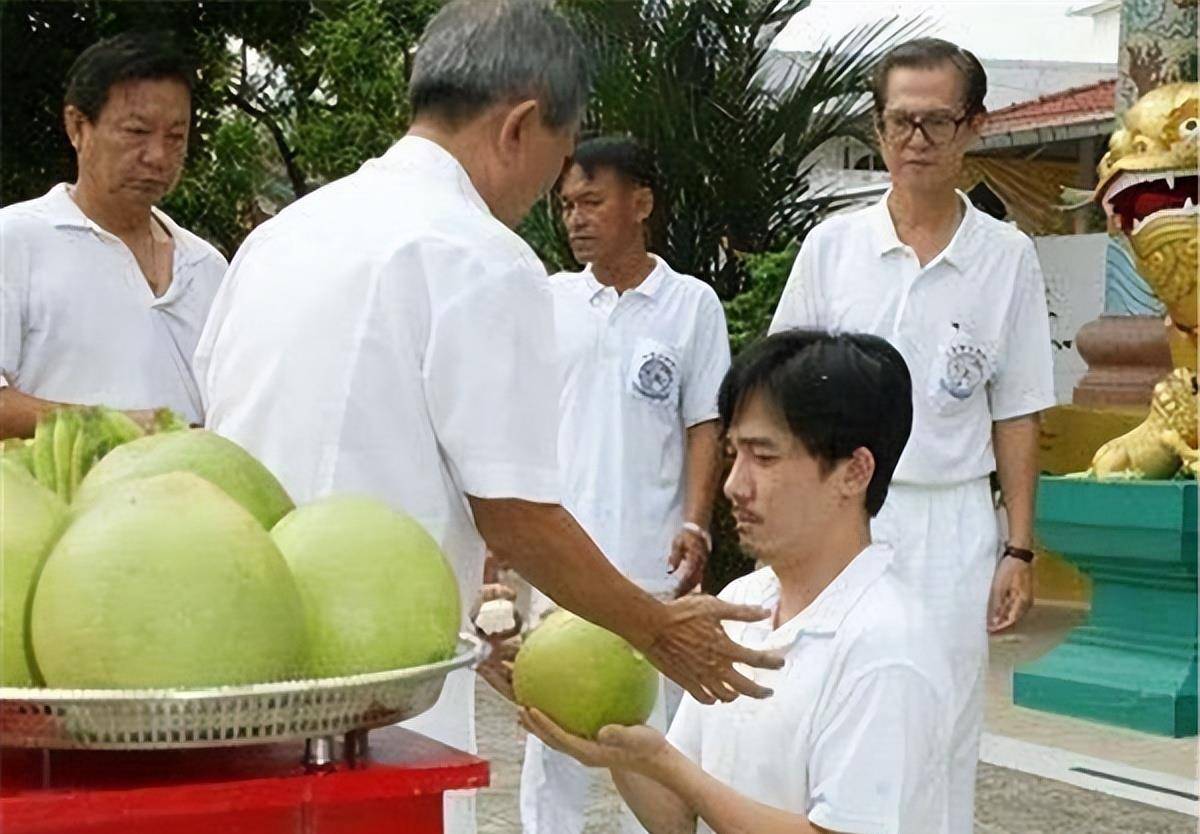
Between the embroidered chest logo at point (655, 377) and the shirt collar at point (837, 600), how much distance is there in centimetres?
199

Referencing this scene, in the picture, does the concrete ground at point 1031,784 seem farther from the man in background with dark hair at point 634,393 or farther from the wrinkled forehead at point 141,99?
the wrinkled forehead at point 141,99

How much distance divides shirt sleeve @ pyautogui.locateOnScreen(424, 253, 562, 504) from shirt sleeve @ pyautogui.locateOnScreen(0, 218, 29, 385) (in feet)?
4.88

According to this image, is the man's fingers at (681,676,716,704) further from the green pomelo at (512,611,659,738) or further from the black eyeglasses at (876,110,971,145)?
the black eyeglasses at (876,110,971,145)

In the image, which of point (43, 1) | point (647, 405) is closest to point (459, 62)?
point (647, 405)

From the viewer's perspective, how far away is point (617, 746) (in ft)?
6.65

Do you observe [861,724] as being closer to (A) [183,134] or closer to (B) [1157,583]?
(A) [183,134]

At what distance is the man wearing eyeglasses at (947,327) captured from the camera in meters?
3.38

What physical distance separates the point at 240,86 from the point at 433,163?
12667 mm

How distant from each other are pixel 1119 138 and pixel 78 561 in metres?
5.38

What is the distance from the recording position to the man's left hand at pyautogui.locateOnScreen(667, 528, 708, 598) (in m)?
4.14

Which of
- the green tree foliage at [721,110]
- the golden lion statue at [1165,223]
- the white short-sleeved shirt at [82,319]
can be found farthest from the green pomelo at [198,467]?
the green tree foliage at [721,110]

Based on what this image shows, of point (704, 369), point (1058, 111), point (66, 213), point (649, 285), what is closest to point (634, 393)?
point (704, 369)

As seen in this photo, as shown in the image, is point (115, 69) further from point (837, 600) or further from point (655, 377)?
point (837, 600)

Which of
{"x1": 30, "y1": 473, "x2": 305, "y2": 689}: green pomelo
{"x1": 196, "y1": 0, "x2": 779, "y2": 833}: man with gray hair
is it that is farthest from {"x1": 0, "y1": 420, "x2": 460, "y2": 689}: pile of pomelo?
{"x1": 196, "y1": 0, "x2": 779, "y2": 833}: man with gray hair
